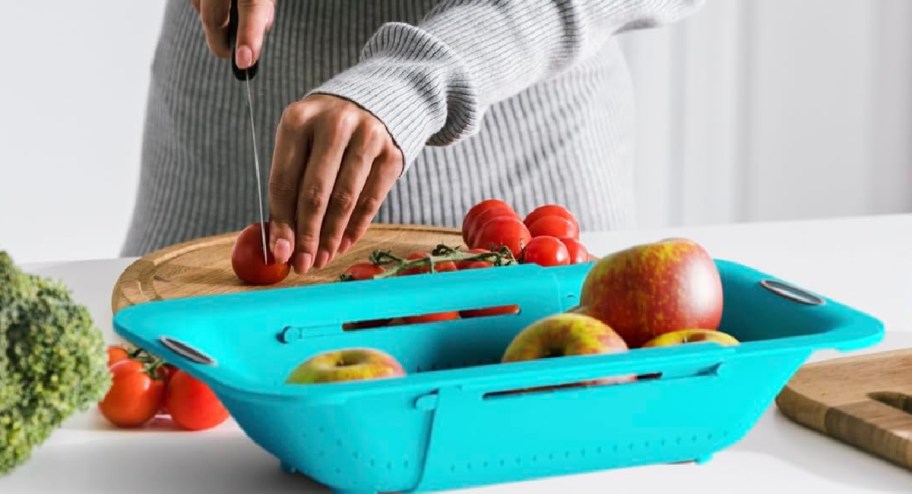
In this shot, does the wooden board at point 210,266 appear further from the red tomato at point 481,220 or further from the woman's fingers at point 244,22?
the woman's fingers at point 244,22

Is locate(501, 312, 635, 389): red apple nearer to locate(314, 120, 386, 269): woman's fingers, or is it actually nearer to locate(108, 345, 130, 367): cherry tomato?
locate(108, 345, 130, 367): cherry tomato

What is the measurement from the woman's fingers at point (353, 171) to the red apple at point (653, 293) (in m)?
0.40

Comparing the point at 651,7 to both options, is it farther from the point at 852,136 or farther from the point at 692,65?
the point at 852,136

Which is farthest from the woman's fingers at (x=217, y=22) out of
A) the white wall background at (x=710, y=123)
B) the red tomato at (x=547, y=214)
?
the white wall background at (x=710, y=123)

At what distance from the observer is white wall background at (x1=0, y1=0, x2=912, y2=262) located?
9.49 ft

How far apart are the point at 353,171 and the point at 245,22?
9.1 inches

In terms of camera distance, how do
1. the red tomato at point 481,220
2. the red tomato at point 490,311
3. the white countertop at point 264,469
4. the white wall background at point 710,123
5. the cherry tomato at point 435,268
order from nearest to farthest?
the white countertop at point 264,469 < the red tomato at point 490,311 < the cherry tomato at point 435,268 < the red tomato at point 481,220 < the white wall background at point 710,123

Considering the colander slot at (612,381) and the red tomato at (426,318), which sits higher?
the red tomato at (426,318)

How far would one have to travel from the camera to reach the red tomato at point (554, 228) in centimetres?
142

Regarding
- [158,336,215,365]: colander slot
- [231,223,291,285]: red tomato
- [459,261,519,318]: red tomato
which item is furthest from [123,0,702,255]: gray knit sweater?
[158,336,215,365]: colander slot

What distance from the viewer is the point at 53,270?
4.94 ft

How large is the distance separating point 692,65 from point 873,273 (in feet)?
6.43

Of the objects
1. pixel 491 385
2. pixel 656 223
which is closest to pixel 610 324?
pixel 491 385

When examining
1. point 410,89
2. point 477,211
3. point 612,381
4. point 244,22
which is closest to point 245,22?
point 244,22
